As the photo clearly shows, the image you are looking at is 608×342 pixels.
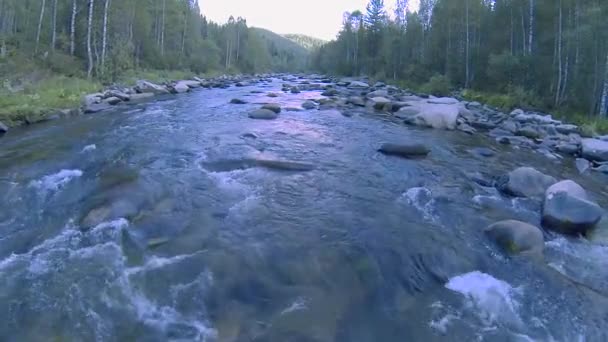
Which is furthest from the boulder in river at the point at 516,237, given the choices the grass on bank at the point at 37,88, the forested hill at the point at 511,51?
the grass on bank at the point at 37,88

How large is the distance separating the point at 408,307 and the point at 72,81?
2271 cm

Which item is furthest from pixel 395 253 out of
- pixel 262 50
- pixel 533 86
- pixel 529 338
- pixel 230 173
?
pixel 262 50

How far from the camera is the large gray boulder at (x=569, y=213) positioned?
24.3 feet

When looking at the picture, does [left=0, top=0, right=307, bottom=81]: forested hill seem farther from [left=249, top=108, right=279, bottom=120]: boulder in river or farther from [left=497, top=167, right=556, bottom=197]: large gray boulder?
[left=497, top=167, right=556, bottom=197]: large gray boulder

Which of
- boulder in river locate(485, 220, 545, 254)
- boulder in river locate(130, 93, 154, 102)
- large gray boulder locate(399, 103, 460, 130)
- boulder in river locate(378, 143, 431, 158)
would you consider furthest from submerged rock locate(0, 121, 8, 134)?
large gray boulder locate(399, 103, 460, 130)

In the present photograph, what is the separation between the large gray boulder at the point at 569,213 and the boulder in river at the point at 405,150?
14.9 feet

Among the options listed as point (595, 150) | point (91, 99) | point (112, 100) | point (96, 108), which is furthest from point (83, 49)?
point (595, 150)

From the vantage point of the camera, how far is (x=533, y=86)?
82.7 ft

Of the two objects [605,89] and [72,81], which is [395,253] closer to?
[605,89]

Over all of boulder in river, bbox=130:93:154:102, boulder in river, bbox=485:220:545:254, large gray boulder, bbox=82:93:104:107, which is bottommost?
boulder in river, bbox=485:220:545:254

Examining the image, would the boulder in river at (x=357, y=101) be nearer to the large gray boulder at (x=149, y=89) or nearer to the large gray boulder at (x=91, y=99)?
the large gray boulder at (x=149, y=89)

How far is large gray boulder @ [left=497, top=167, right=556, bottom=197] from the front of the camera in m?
9.21

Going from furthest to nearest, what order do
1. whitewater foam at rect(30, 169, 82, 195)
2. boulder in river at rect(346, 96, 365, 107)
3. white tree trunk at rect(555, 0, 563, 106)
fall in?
boulder in river at rect(346, 96, 365, 107)
white tree trunk at rect(555, 0, 563, 106)
whitewater foam at rect(30, 169, 82, 195)

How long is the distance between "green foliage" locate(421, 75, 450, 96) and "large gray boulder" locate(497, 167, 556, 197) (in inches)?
905
